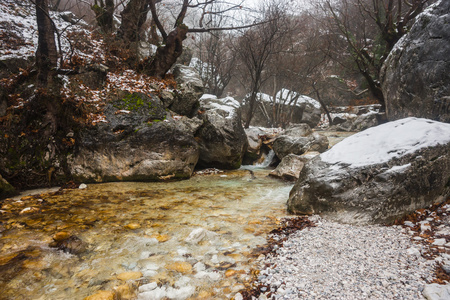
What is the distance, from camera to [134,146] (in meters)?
5.98

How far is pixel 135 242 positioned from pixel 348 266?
247 cm

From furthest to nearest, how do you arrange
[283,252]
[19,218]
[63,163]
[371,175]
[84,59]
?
[84,59] → [63,163] → [19,218] → [371,175] → [283,252]

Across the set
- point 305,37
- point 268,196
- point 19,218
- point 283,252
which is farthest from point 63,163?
point 305,37

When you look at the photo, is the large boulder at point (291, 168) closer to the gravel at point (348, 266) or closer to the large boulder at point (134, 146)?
the large boulder at point (134, 146)

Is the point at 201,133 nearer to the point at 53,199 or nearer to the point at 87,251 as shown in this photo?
the point at 53,199

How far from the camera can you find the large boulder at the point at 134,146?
222 inches

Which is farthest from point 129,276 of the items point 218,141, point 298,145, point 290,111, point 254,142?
point 290,111

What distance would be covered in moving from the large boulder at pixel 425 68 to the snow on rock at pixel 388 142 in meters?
2.87

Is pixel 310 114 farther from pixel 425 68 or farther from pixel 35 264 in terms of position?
pixel 35 264

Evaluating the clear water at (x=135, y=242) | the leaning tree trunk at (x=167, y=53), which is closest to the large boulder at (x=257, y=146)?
the clear water at (x=135, y=242)

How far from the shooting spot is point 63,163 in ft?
17.7

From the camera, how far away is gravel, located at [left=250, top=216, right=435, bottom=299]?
1.72 m

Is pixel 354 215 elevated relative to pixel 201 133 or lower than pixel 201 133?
Answer: lower

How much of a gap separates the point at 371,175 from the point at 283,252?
1.81 meters
